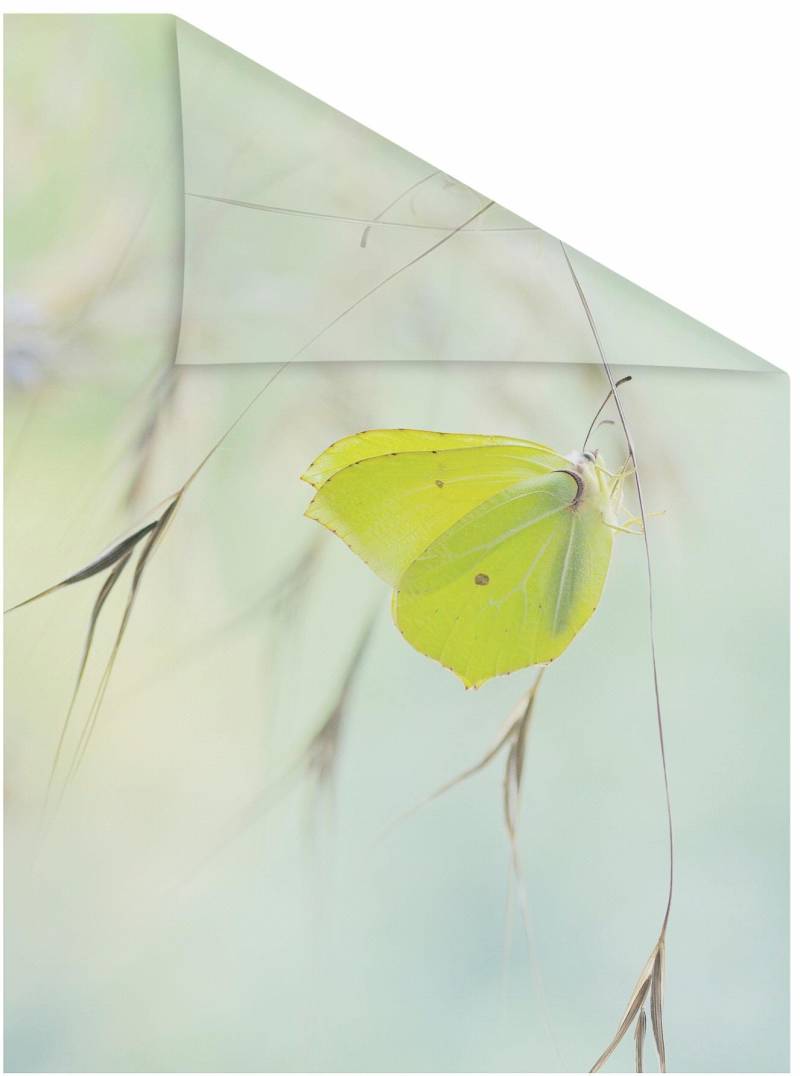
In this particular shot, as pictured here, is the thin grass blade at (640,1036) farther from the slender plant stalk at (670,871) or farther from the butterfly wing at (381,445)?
the butterfly wing at (381,445)

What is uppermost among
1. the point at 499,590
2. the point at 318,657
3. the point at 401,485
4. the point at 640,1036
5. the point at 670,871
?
the point at 401,485

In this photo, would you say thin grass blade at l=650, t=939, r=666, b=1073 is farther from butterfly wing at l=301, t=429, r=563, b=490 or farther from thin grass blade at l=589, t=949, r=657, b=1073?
butterfly wing at l=301, t=429, r=563, b=490

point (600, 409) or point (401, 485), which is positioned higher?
point (600, 409)

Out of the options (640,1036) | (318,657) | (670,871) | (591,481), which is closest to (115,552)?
(318,657)

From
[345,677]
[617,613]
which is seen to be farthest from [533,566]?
[345,677]

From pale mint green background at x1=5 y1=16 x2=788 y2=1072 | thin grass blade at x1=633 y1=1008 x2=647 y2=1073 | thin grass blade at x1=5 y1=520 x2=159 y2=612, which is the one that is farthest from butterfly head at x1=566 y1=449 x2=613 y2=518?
thin grass blade at x1=633 y1=1008 x2=647 y2=1073

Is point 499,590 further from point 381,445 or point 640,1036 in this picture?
point 640,1036
